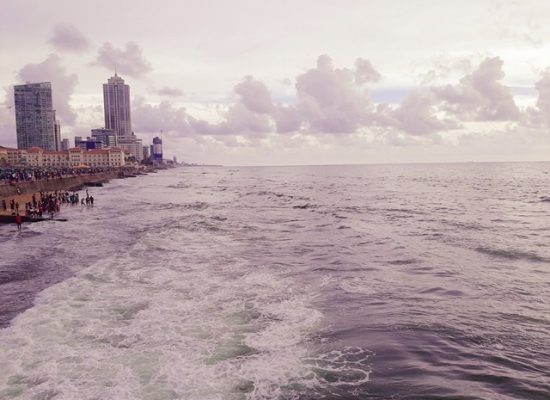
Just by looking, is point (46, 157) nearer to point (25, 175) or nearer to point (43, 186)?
point (25, 175)

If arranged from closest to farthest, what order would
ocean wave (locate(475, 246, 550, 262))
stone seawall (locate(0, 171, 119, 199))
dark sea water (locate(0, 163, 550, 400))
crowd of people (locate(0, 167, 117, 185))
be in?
dark sea water (locate(0, 163, 550, 400))
ocean wave (locate(475, 246, 550, 262))
stone seawall (locate(0, 171, 119, 199))
crowd of people (locate(0, 167, 117, 185))

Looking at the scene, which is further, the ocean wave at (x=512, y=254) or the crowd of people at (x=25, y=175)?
the crowd of people at (x=25, y=175)

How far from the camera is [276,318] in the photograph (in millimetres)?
12242

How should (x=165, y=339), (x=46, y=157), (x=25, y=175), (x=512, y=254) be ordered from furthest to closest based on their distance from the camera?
(x=46, y=157) < (x=25, y=175) < (x=512, y=254) < (x=165, y=339)

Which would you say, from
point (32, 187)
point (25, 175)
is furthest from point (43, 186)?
point (25, 175)

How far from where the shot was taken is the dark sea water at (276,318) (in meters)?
8.57

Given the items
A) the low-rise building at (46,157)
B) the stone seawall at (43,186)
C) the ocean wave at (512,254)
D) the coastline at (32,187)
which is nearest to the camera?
the ocean wave at (512,254)

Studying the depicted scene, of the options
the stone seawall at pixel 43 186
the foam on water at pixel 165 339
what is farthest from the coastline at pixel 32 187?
the foam on water at pixel 165 339

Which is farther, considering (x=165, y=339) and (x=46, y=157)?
(x=46, y=157)

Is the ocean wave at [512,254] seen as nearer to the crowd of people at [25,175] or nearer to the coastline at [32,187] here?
the coastline at [32,187]

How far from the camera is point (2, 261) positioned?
2070cm

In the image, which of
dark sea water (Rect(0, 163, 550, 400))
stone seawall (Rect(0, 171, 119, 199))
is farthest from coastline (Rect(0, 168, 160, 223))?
dark sea water (Rect(0, 163, 550, 400))

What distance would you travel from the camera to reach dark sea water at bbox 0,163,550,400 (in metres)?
8.57

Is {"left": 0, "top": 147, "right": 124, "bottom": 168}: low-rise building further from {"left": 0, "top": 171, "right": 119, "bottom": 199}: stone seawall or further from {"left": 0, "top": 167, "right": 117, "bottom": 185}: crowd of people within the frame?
{"left": 0, "top": 171, "right": 119, "bottom": 199}: stone seawall
